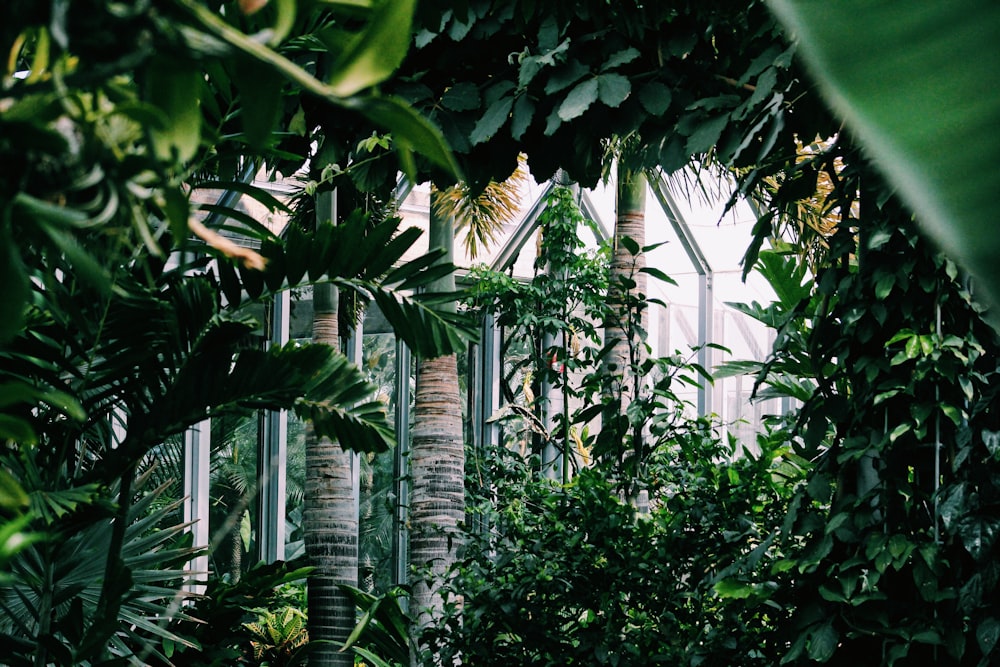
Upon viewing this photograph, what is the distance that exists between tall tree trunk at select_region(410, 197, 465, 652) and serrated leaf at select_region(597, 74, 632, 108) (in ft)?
8.10

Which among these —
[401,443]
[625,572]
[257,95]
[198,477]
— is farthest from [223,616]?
[401,443]

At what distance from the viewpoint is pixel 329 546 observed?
15.5 ft

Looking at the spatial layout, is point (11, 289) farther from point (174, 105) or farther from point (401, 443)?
point (401, 443)

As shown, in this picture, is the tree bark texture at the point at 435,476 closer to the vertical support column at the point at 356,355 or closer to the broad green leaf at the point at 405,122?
the vertical support column at the point at 356,355

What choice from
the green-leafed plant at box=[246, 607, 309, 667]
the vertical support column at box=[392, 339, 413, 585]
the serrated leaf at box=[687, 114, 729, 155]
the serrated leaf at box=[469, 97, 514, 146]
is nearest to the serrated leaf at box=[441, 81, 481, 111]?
the serrated leaf at box=[469, 97, 514, 146]

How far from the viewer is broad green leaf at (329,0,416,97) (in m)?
0.35

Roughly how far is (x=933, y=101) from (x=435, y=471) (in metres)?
4.59

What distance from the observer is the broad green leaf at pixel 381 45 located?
35 cm

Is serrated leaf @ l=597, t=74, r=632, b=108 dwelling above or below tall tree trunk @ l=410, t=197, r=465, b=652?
above

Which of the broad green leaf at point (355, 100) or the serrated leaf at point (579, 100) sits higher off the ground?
the serrated leaf at point (579, 100)

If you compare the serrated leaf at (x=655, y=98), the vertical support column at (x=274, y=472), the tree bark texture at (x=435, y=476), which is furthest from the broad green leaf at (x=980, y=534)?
the vertical support column at (x=274, y=472)

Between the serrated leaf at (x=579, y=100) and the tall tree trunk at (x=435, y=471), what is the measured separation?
2458mm

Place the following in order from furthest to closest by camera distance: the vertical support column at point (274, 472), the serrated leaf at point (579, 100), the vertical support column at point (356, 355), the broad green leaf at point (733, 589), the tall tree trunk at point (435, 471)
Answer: the vertical support column at point (356, 355), the vertical support column at point (274, 472), the tall tree trunk at point (435, 471), the broad green leaf at point (733, 589), the serrated leaf at point (579, 100)

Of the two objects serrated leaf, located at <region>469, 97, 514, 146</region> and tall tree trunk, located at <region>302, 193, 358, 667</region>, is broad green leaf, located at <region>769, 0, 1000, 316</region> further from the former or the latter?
tall tree trunk, located at <region>302, 193, 358, 667</region>
